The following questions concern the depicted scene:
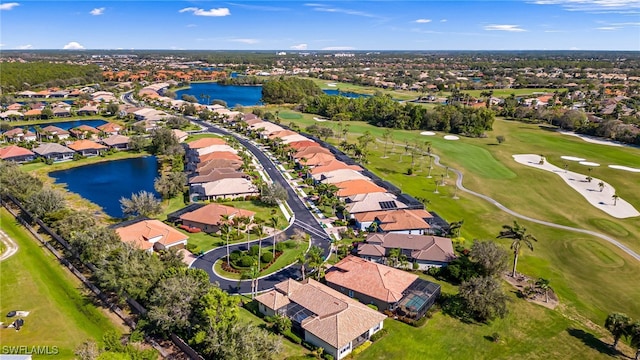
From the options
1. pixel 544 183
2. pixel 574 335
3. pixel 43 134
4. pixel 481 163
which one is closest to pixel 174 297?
pixel 574 335

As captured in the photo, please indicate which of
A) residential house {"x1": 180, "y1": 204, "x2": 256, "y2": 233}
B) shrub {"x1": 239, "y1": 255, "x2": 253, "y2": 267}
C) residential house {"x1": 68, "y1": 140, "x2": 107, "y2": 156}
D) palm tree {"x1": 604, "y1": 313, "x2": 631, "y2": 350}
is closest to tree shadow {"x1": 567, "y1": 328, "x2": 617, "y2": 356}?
palm tree {"x1": 604, "y1": 313, "x2": 631, "y2": 350}

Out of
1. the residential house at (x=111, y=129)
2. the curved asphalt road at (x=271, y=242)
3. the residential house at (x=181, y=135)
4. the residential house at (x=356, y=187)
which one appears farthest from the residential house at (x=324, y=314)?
the residential house at (x=111, y=129)

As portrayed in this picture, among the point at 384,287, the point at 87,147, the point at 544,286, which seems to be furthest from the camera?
the point at 87,147

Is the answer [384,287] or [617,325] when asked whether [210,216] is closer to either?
[384,287]

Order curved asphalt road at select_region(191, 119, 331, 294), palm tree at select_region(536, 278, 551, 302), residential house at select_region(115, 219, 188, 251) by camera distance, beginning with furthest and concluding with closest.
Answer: residential house at select_region(115, 219, 188, 251) < curved asphalt road at select_region(191, 119, 331, 294) < palm tree at select_region(536, 278, 551, 302)

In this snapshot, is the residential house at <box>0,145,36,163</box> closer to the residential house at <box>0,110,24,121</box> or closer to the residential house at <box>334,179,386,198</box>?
the residential house at <box>0,110,24,121</box>

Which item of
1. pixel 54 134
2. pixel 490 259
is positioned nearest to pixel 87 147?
pixel 54 134
